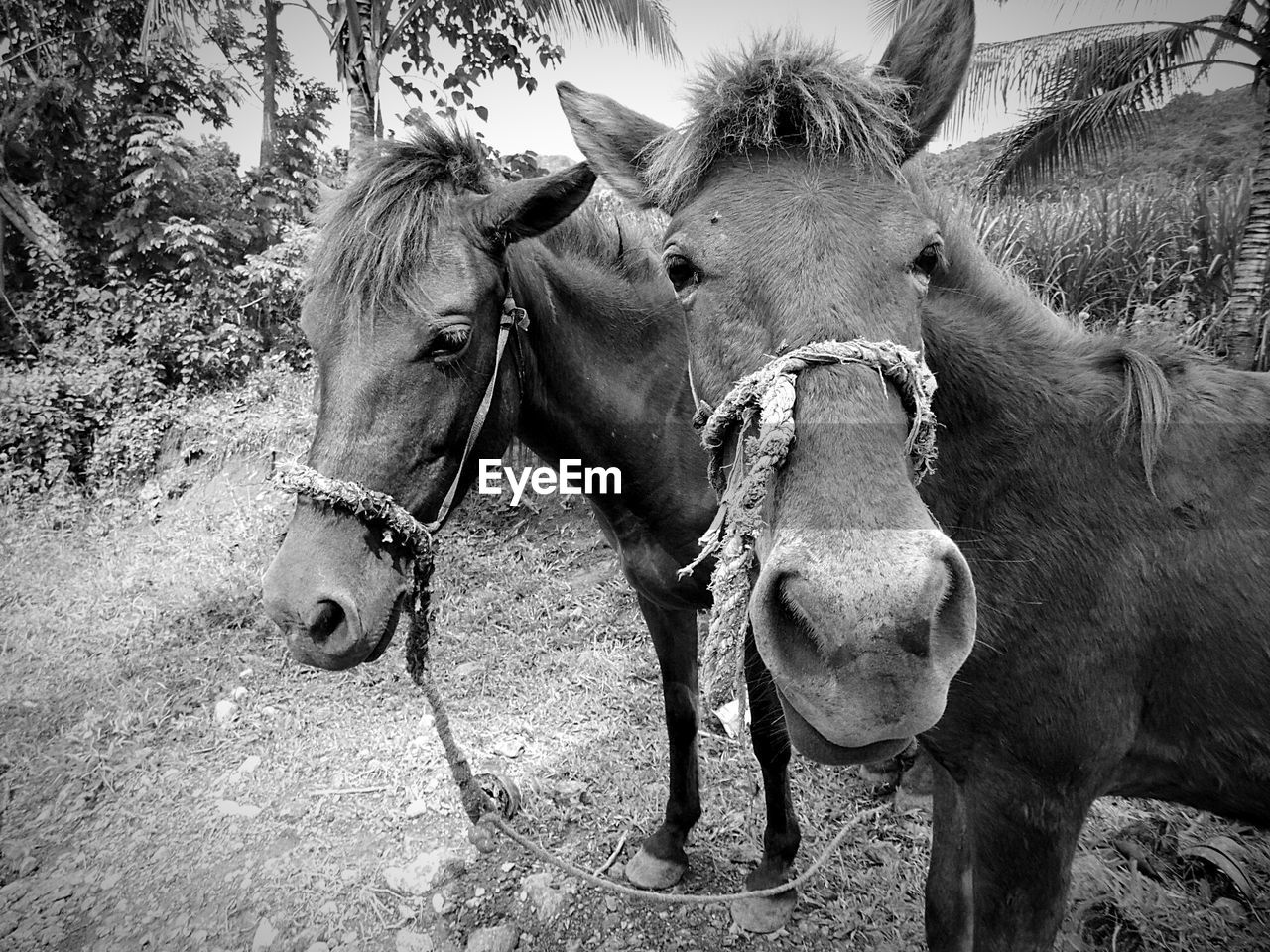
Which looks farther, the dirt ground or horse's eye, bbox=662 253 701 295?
the dirt ground

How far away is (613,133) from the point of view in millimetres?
1840

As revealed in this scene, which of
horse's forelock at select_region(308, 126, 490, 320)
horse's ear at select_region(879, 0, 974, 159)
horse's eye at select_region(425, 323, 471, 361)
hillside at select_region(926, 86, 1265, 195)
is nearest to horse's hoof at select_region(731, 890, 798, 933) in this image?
horse's eye at select_region(425, 323, 471, 361)

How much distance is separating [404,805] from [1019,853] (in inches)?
122

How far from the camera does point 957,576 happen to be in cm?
104

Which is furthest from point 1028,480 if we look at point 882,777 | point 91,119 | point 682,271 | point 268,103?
point 91,119

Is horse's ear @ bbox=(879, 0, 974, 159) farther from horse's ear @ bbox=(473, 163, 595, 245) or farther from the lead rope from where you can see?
the lead rope

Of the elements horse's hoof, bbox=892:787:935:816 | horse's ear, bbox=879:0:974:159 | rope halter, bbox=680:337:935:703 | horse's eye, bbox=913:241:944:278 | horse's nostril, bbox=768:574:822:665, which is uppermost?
horse's ear, bbox=879:0:974:159

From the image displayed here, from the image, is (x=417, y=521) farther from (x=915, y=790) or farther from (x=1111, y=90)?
(x=1111, y=90)

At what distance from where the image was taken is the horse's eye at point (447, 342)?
6.18 feet

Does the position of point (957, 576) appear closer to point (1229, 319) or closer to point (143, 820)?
point (143, 820)

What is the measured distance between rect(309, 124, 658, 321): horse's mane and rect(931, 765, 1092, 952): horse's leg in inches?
90.0

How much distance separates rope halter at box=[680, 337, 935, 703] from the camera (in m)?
1.15

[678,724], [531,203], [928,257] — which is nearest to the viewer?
[928,257]

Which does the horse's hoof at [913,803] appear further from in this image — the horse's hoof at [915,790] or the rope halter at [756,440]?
the rope halter at [756,440]
